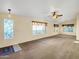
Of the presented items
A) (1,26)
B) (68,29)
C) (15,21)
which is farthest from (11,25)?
(68,29)

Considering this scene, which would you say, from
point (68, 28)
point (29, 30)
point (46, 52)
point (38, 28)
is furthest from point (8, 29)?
point (68, 28)

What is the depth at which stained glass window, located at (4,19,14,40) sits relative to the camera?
6391 millimetres

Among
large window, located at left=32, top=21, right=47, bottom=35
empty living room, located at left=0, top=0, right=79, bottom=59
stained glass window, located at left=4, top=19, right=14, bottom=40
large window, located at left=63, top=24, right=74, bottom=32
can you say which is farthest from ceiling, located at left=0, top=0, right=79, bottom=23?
large window, located at left=63, top=24, right=74, bottom=32

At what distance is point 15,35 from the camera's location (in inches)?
286

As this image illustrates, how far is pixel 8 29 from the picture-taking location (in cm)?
669

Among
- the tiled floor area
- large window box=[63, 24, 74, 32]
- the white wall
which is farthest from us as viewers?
large window box=[63, 24, 74, 32]

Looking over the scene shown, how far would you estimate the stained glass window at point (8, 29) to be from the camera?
6.39 metres

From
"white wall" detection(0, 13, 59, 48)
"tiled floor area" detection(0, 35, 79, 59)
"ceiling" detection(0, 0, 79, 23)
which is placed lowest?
"tiled floor area" detection(0, 35, 79, 59)

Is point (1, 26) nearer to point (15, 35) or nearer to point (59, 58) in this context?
point (15, 35)

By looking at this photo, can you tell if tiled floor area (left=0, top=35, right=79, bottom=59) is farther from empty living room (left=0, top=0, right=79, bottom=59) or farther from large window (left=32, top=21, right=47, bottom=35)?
large window (left=32, top=21, right=47, bottom=35)

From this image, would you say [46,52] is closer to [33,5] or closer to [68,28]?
[33,5]

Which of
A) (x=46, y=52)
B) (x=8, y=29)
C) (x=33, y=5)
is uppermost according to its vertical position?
(x=33, y=5)

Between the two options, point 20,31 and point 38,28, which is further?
point 38,28

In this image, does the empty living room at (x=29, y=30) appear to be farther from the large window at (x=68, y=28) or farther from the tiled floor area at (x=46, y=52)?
the large window at (x=68, y=28)
